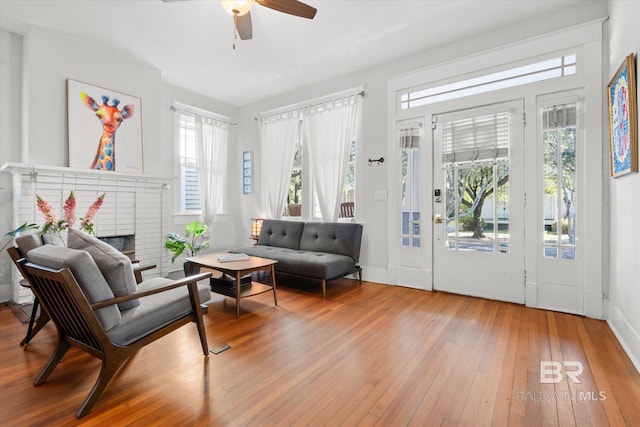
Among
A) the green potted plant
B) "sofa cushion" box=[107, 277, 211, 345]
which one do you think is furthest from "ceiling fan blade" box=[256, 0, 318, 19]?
the green potted plant

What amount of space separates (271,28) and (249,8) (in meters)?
1.11

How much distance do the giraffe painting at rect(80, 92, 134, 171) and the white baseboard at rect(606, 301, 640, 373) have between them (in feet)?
17.4

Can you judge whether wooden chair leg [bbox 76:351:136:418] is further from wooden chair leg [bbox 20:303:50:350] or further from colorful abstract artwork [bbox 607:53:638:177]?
colorful abstract artwork [bbox 607:53:638:177]

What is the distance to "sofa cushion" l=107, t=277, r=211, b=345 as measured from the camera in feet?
5.51

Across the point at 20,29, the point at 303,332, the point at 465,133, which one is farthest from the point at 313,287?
the point at 20,29

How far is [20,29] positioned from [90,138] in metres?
1.26

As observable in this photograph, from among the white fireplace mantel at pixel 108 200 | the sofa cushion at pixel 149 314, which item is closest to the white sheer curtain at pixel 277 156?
the white fireplace mantel at pixel 108 200

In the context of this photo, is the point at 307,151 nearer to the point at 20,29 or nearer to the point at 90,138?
the point at 90,138

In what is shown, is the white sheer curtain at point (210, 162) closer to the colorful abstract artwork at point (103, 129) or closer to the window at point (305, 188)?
the colorful abstract artwork at point (103, 129)

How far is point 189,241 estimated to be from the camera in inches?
198

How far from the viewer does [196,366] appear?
199cm

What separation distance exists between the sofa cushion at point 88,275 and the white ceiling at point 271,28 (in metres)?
2.51

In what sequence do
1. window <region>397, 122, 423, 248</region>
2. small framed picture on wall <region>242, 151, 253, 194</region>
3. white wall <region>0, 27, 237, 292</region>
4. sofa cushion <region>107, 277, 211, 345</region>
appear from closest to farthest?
sofa cushion <region>107, 277, 211, 345</region> → white wall <region>0, 27, 237, 292</region> → window <region>397, 122, 423, 248</region> → small framed picture on wall <region>242, 151, 253, 194</region>

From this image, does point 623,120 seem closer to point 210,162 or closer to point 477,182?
point 477,182
